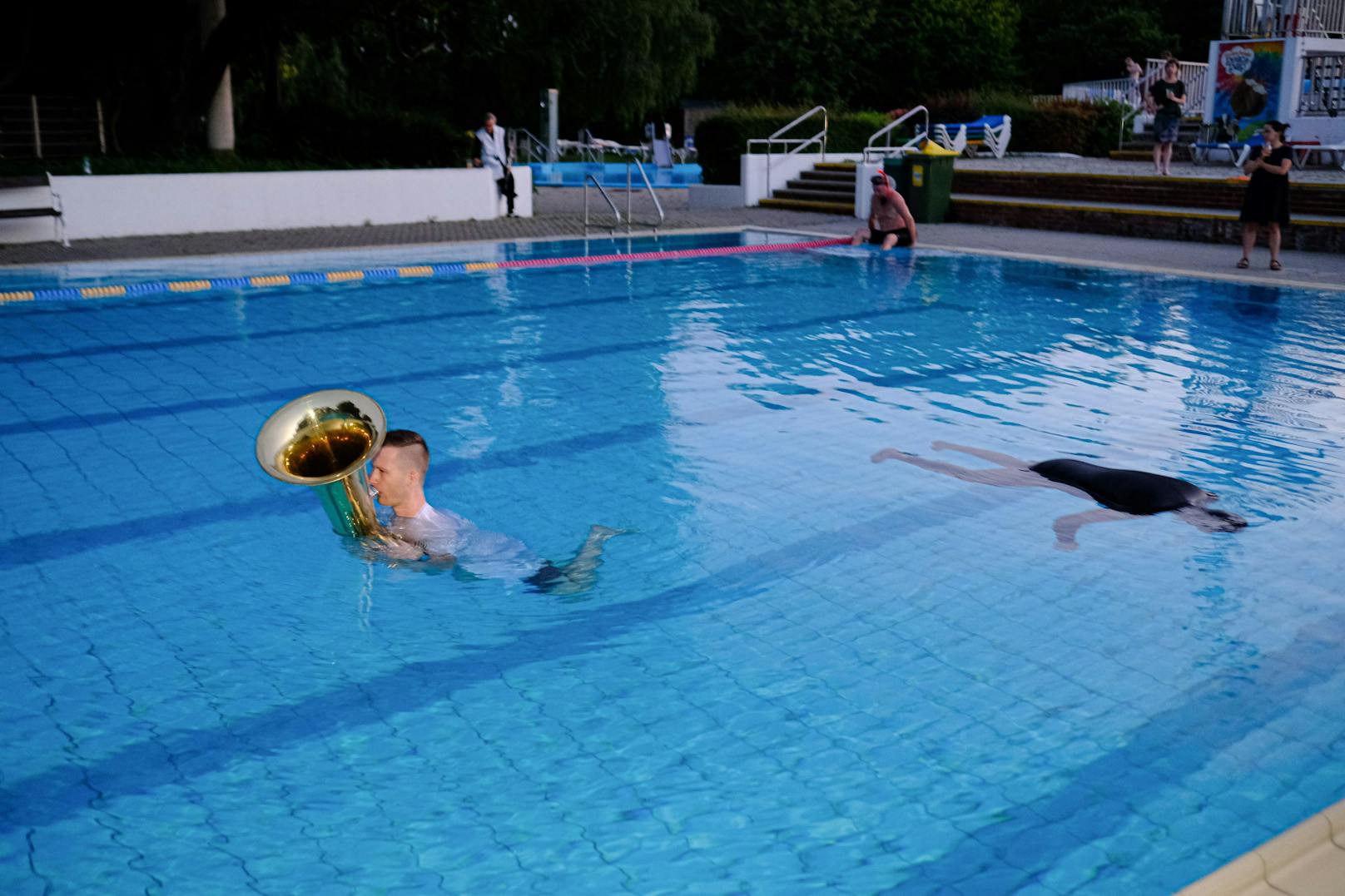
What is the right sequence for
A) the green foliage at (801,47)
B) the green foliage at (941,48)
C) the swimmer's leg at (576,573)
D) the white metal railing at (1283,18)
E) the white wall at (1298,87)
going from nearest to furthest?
the swimmer's leg at (576,573) < the white wall at (1298,87) < the white metal railing at (1283,18) < the green foliage at (941,48) < the green foliage at (801,47)

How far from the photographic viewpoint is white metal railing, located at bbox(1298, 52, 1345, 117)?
21844mm

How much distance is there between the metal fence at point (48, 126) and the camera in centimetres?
2369

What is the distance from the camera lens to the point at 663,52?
33000 mm

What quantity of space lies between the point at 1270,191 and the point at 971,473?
827 centimetres

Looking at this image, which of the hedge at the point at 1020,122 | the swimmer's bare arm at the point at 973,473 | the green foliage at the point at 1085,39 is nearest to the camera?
the swimmer's bare arm at the point at 973,473

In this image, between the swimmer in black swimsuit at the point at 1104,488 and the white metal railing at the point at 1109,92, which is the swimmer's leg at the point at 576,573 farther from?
the white metal railing at the point at 1109,92

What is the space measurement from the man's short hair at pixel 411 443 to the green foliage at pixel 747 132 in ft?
62.0

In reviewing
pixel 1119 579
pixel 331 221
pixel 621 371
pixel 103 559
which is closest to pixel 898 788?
pixel 1119 579

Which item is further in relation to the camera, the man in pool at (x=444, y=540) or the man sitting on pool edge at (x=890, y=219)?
the man sitting on pool edge at (x=890, y=219)

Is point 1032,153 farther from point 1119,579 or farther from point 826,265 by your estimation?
point 1119,579

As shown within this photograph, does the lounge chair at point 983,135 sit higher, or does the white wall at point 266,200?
the lounge chair at point 983,135

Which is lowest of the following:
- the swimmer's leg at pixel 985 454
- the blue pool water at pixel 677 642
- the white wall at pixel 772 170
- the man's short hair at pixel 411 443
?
the blue pool water at pixel 677 642

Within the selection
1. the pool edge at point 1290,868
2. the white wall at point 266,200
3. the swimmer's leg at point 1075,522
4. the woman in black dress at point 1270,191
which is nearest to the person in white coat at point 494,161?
the white wall at point 266,200

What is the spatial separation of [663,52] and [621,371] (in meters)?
26.0
